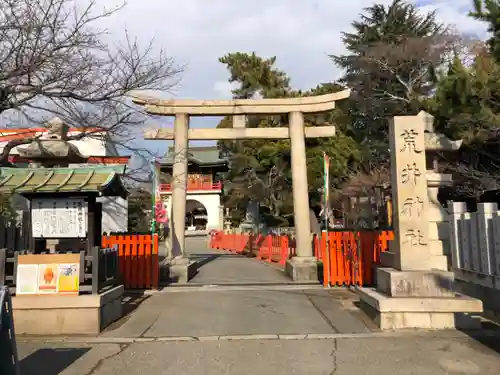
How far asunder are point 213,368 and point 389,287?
339cm

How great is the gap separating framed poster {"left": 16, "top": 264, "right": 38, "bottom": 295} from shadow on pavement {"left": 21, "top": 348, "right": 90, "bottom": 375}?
3.94 ft

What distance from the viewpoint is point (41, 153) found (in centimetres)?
949

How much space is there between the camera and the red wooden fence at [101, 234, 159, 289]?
39.4 ft

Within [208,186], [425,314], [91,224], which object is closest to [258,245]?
[91,224]

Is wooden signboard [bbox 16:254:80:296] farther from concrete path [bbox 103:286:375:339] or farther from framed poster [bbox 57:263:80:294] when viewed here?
concrete path [bbox 103:286:375:339]

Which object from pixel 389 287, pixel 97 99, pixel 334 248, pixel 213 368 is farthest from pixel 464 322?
pixel 97 99

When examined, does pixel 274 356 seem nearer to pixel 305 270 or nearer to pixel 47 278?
pixel 47 278

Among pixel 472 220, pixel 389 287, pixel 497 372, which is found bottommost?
pixel 497 372

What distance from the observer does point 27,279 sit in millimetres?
7086

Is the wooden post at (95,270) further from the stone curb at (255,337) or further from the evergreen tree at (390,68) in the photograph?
the evergreen tree at (390,68)

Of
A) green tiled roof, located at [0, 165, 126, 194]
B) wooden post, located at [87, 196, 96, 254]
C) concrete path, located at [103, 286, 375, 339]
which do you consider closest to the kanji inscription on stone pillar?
concrete path, located at [103, 286, 375, 339]

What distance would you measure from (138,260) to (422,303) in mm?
7438

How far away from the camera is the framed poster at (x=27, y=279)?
7.06 meters

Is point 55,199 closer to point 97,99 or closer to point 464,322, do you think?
point 97,99
